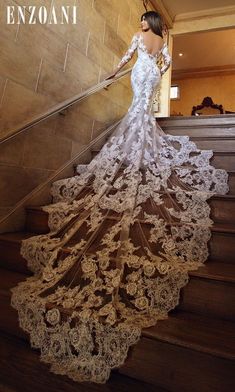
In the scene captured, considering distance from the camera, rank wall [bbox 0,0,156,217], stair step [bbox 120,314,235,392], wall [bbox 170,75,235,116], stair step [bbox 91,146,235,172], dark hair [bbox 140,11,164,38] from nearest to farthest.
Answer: stair step [bbox 120,314,235,392] → wall [bbox 0,0,156,217] → stair step [bbox 91,146,235,172] → dark hair [bbox 140,11,164,38] → wall [bbox 170,75,235,116]

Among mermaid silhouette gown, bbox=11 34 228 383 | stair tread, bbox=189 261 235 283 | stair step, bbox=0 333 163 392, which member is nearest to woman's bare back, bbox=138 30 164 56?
mermaid silhouette gown, bbox=11 34 228 383

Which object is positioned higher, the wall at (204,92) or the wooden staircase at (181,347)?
the wall at (204,92)

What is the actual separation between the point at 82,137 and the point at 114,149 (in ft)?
2.58

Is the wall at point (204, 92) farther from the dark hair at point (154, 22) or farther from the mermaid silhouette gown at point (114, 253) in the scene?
the mermaid silhouette gown at point (114, 253)

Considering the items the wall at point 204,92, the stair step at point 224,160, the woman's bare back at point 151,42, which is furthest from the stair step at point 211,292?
the wall at point 204,92

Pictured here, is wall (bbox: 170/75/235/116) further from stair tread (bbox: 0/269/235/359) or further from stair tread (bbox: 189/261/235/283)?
stair tread (bbox: 0/269/235/359)

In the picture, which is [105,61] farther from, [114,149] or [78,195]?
[78,195]

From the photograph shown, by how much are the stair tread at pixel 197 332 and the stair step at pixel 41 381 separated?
204 millimetres

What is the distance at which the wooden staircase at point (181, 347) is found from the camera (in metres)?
1.05

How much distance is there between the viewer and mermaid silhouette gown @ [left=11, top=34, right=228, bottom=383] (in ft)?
3.95

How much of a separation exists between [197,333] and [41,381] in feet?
2.22

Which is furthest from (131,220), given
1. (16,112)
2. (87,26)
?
(87,26)

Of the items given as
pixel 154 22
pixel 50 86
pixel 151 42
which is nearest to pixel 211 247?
pixel 50 86

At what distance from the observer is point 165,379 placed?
110cm
